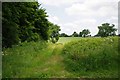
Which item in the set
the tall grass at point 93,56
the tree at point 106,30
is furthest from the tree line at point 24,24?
the tall grass at point 93,56

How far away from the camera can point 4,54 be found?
1906 cm

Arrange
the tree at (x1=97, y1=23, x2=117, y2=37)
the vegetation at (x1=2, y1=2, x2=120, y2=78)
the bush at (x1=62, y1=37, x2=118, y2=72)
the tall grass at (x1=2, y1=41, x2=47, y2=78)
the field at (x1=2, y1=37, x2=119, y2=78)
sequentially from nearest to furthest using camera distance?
the tall grass at (x1=2, y1=41, x2=47, y2=78) → the field at (x1=2, y1=37, x2=119, y2=78) → the vegetation at (x1=2, y1=2, x2=120, y2=78) → the bush at (x1=62, y1=37, x2=118, y2=72) → the tree at (x1=97, y1=23, x2=117, y2=37)

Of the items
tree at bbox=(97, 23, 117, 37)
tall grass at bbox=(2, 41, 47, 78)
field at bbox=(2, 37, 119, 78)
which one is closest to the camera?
tall grass at bbox=(2, 41, 47, 78)

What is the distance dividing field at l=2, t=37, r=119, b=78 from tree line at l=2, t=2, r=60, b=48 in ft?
4.01

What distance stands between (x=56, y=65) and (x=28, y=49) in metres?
4.81

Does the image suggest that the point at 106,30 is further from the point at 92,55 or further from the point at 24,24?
the point at 92,55

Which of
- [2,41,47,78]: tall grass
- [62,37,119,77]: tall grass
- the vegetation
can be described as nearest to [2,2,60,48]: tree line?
the vegetation

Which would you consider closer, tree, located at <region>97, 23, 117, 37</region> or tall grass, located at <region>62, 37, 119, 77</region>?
tall grass, located at <region>62, 37, 119, 77</region>

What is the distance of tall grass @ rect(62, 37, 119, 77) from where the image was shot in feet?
54.1

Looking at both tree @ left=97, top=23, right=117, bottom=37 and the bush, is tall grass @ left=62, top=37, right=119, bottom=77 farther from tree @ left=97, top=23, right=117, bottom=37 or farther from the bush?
tree @ left=97, top=23, right=117, bottom=37

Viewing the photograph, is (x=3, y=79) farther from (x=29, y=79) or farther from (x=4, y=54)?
(x=4, y=54)

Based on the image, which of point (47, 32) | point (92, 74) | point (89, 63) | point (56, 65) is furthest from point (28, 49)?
point (47, 32)

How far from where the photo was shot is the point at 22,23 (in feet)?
89.0

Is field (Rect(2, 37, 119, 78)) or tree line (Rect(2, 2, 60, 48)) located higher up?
tree line (Rect(2, 2, 60, 48))
